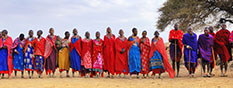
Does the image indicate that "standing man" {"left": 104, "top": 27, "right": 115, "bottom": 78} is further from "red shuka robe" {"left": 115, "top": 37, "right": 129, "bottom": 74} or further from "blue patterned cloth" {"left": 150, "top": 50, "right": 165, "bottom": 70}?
"blue patterned cloth" {"left": 150, "top": 50, "right": 165, "bottom": 70}

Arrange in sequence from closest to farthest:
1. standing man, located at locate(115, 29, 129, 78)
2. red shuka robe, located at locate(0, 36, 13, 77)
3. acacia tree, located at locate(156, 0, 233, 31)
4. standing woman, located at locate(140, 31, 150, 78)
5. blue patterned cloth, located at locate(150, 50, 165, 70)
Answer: blue patterned cloth, located at locate(150, 50, 165, 70), standing woman, located at locate(140, 31, 150, 78), standing man, located at locate(115, 29, 129, 78), red shuka robe, located at locate(0, 36, 13, 77), acacia tree, located at locate(156, 0, 233, 31)

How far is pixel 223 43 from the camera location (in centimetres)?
1068

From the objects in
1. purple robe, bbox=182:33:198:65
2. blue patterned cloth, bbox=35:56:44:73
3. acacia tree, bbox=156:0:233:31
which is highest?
acacia tree, bbox=156:0:233:31

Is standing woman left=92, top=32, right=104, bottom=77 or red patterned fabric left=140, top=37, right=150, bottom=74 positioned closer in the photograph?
red patterned fabric left=140, top=37, right=150, bottom=74

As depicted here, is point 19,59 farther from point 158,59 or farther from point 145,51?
point 158,59

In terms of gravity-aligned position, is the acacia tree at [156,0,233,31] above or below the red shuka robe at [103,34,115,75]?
above

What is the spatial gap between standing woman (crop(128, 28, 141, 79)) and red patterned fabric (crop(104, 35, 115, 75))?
70cm

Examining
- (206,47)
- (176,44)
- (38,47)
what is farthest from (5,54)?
(206,47)

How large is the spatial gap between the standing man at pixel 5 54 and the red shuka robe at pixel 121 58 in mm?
4157

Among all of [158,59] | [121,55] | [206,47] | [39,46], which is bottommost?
[158,59]

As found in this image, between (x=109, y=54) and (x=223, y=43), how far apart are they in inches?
171

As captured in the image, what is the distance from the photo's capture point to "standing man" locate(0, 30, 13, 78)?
10896mm

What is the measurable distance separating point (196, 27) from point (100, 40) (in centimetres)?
1101

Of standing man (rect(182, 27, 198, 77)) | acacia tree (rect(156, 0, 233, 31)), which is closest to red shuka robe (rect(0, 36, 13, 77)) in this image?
standing man (rect(182, 27, 198, 77))
